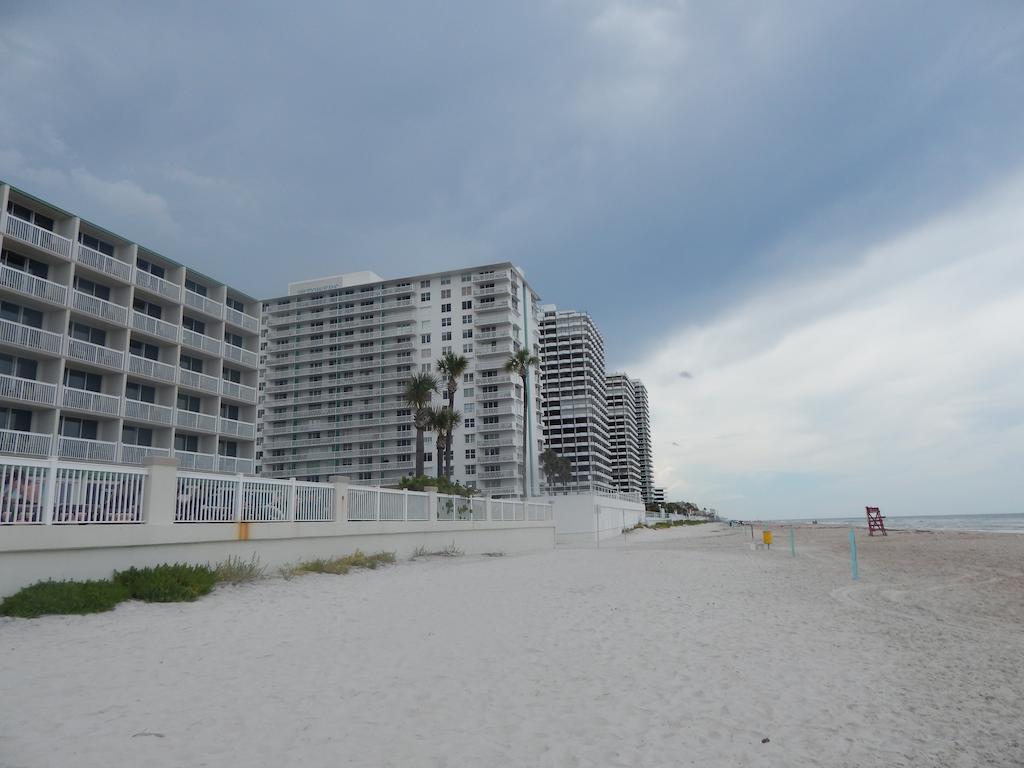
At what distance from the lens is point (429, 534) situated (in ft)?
78.3

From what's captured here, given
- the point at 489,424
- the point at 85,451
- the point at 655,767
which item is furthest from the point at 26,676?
the point at 489,424

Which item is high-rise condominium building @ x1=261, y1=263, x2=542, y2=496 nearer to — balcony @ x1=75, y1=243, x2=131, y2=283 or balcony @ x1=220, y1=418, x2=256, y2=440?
balcony @ x1=220, y1=418, x2=256, y2=440

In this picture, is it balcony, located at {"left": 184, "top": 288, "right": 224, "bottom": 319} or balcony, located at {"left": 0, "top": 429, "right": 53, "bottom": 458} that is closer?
balcony, located at {"left": 0, "top": 429, "right": 53, "bottom": 458}

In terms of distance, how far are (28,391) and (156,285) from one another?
10.3 metres

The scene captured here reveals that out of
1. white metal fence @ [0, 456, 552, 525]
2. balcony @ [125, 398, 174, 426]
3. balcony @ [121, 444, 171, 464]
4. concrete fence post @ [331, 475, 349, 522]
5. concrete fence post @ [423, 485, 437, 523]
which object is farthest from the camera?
balcony @ [125, 398, 174, 426]

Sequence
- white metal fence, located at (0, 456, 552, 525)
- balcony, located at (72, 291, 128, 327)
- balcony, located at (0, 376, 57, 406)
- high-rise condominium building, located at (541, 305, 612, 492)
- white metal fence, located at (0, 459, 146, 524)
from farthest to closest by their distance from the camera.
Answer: high-rise condominium building, located at (541, 305, 612, 492) < balcony, located at (72, 291, 128, 327) < balcony, located at (0, 376, 57, 406) < white metal fence, located at (0, 456, 552, 525) < white metal fence, located at (0, 459, 146, 524)

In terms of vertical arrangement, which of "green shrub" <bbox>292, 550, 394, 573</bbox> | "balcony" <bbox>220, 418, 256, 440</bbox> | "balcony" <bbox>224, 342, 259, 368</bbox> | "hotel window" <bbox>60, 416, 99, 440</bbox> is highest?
"balcony" <bbox>224, 342, 259, 368</bbox>

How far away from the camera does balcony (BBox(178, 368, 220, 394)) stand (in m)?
39.9

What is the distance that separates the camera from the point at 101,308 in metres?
35.6

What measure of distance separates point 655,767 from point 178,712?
13.4 feet

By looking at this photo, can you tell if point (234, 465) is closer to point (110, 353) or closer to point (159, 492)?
point (110, 353)

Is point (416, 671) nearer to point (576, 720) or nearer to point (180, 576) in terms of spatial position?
point (576, 720)

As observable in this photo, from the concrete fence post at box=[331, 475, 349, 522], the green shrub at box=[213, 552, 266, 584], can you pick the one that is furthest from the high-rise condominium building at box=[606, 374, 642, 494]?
the green shrub at box=[213, 552, 266, 584]

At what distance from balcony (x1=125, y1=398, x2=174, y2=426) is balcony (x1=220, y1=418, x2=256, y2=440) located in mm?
3874
